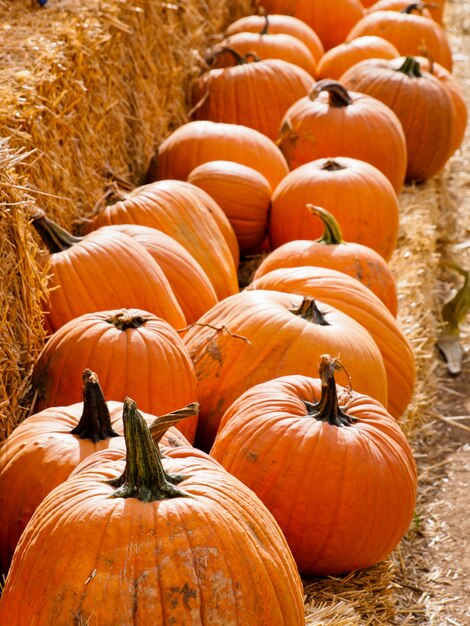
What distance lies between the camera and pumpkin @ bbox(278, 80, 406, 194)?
452 centimetres

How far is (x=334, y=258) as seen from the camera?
11.2 feet

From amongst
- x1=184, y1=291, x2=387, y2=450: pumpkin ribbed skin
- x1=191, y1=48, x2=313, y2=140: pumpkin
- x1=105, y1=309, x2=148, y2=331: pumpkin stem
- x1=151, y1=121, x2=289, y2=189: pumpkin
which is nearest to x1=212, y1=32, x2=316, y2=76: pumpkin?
x1=191, y1=48, x2=313, y2=140: pumpkin

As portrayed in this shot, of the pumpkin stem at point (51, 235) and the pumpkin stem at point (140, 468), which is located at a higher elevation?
the pumpkin stem at point (140, 468)

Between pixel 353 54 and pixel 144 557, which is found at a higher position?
pixel 144 557

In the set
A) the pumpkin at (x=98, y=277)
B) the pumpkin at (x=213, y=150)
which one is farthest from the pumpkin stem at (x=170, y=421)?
the pumpkin at (x=213, y=150)

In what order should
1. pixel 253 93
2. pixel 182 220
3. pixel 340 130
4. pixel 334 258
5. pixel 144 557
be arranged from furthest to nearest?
pixel 253 93 < pixel 340 130 < pixel 182 220 < pixel 334 258 < pixel 144 557

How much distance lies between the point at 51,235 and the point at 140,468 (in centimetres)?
151

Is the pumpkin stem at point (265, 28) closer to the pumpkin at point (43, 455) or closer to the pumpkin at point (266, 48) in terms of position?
the pumpkin at point (266, 48)

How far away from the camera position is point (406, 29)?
6.14m

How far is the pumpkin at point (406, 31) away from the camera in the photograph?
20.0 ft

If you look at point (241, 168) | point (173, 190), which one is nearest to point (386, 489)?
point (173, 190)

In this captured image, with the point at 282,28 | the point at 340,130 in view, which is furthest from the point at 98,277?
the point at 282,28

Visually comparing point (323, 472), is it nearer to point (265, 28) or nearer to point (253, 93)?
point (253, 93)

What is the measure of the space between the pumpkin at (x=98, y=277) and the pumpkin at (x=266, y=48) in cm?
265
